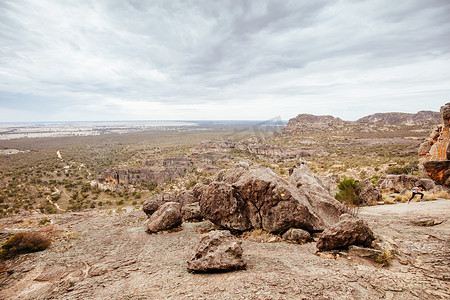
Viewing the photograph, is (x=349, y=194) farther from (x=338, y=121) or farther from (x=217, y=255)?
(x=338, y=121)

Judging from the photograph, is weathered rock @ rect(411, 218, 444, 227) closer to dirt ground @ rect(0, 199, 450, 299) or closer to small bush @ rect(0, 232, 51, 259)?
dirt ground @ rect(0, 199, 450, 299)

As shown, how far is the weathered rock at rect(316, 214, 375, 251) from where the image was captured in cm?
887

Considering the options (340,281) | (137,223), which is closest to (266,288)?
(340,281)

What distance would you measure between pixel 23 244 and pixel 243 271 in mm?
13348

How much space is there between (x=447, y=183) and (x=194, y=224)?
20916 millimetres

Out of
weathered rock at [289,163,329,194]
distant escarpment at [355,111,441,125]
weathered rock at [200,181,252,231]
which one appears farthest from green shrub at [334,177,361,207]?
distant escarpment at [355,111,441,125]

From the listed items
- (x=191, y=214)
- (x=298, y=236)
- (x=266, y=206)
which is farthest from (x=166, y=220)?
(x=298, y=236)

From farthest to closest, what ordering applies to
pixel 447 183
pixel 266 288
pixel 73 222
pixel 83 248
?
pixel 73 222, pixel 447 183, pixel 83 248, pixel 266 288

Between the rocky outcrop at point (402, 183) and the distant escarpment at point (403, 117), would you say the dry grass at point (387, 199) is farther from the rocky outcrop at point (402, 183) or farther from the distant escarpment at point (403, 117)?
the distant escarpment at point (403, 117)

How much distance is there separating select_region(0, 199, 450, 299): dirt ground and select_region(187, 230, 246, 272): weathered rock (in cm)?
35

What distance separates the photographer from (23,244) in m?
12.4

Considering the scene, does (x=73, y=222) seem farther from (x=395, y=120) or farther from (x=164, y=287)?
(x=395, y=120)

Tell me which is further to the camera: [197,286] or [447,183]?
[447,183]

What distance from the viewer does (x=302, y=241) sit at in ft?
36.7
